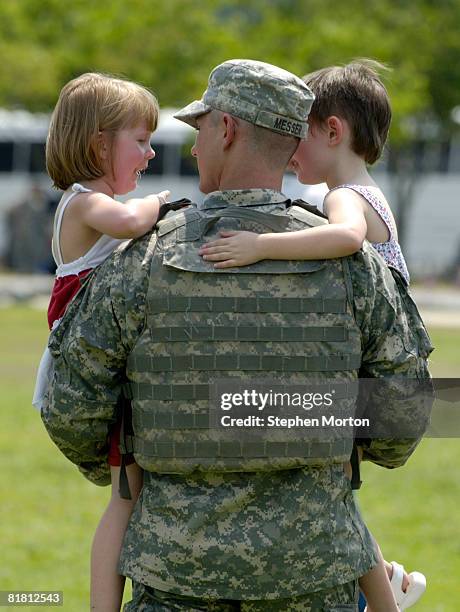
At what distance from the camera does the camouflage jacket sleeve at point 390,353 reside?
347 centimetres

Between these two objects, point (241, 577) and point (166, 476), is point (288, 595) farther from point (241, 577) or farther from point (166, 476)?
point (166, 476)

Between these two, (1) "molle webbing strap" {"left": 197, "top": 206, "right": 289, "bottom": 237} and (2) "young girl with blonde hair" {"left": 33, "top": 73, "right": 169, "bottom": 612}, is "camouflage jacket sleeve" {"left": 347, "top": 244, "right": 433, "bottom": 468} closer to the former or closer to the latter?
(1) "molle webbing strap" {"left": 197, "top": 206, "right": 289, "bottom": 237}

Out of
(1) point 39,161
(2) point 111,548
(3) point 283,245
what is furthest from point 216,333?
(1) point 39,161

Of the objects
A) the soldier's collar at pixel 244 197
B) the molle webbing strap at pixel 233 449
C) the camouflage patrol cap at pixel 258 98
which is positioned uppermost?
the camouflage patrol cap at pixel 258 98

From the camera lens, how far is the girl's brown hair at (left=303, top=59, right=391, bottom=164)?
3898mm

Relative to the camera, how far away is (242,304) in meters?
3.39

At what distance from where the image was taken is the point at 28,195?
1045 inches

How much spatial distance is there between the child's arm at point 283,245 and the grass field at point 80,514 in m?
3.41

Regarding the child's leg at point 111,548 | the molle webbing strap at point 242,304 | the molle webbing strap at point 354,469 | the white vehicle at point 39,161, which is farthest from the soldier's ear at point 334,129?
the white vehicle at point 39,161

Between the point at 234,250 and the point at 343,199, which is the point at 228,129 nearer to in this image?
the point at 234,250

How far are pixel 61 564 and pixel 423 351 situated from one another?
4.02 metres

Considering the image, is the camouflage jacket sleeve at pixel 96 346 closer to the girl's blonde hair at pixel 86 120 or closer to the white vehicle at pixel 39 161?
the girl's blonde hair at pixel 86 120

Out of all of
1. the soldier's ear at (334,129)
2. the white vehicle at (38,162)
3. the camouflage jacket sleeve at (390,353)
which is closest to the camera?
the camouflage jacket sleeve at (390,353)

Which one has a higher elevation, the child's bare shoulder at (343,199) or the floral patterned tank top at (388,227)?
the child's bare shoulder at (343,199)
